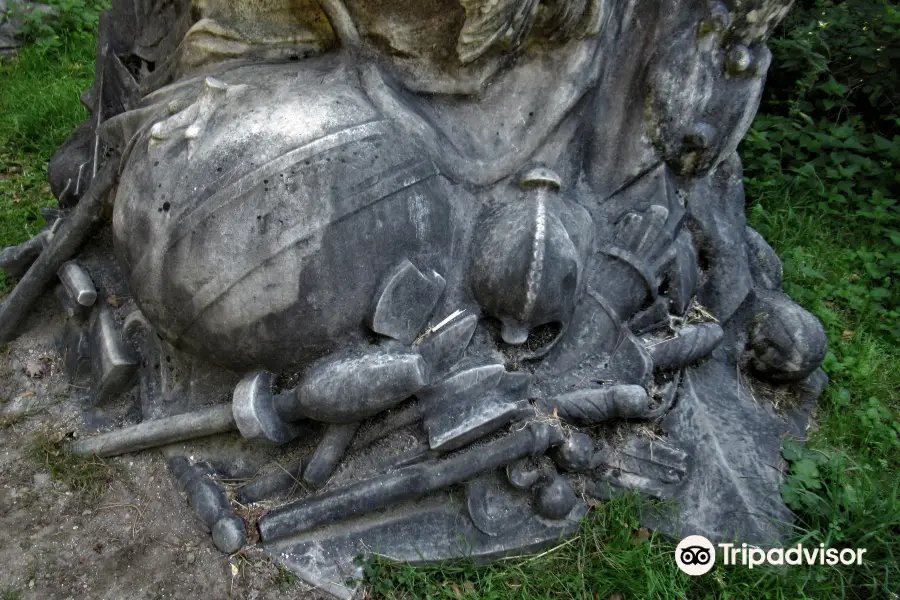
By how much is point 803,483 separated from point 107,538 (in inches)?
83.0

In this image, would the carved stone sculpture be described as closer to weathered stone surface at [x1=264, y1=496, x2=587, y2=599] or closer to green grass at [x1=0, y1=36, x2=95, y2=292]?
weathered stone surface at [x1=264, y1=496, x2=587, y2=599]

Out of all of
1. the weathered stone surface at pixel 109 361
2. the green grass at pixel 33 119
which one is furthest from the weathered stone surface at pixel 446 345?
the green grass at pixel 33 119

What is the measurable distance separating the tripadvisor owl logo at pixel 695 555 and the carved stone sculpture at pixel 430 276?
33 mm

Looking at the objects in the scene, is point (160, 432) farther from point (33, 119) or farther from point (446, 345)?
point (33, 119)

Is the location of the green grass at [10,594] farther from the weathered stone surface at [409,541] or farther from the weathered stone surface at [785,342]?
the weathered stone surface at [785,342]

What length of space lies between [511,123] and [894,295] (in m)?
2.48

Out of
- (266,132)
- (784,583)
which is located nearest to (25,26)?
(266,132)

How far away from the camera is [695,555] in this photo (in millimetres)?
2225

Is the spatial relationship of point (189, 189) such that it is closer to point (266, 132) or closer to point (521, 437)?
point (266, 132)

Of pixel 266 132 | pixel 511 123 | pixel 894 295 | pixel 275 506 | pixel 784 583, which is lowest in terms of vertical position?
pixel 894 295

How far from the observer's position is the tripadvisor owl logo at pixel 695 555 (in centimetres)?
220

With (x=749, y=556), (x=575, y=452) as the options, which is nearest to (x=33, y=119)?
(x=575, y=452)

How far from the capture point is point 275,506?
2.18 m

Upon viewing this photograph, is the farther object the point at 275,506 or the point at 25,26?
the point at 25,26
